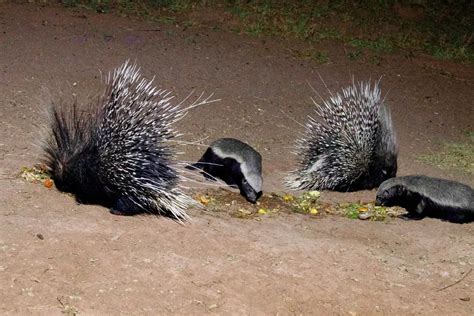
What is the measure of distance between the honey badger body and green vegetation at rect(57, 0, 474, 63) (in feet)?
15.1

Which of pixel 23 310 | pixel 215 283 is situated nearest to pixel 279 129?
pixel 215 283

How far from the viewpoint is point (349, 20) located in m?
12.2

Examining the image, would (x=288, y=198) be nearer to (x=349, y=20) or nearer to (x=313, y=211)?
(x=313, y=211)

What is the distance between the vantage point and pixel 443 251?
5.28 m

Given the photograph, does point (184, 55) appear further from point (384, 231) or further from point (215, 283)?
point (215, 283)

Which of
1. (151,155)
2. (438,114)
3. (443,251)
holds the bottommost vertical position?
(443,251)

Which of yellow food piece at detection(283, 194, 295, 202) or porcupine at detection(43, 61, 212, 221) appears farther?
yellow food piece at detection(283, 194, 295, 202)

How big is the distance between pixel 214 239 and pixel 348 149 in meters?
2.27

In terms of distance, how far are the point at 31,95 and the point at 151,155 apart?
2891 millimetres

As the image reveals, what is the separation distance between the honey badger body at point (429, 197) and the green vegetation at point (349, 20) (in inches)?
181

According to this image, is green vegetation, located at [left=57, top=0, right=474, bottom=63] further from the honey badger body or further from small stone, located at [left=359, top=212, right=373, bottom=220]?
small stone, located at [left=359, top=212, right=373, bottom=220]

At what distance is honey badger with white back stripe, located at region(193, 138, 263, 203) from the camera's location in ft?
19.6

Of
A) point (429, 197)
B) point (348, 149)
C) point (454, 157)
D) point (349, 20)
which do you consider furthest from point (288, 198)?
point (349, 20)

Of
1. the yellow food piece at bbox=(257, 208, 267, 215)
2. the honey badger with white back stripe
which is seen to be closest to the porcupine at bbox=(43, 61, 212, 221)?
the yellow food piece at bbox=(257, 208, 267, 215)
